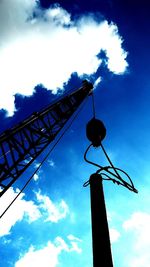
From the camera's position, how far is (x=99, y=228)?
Result: 2.56 m

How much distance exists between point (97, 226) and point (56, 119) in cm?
1336

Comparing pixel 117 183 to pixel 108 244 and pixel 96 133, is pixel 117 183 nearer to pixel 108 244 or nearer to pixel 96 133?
pixel 96 133

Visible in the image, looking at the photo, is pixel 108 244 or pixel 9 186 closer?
pixel 108 244

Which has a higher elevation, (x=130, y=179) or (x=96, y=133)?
(x=96, y=133)

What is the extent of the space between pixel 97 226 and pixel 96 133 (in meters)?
1.82

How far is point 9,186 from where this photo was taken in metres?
11.7

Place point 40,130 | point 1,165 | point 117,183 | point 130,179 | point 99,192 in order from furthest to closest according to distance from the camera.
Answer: point 40,130 → point 1,165 → point 130,179 → point 117,183 → point 99,192

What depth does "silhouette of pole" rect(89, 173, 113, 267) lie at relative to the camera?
7.70 ft

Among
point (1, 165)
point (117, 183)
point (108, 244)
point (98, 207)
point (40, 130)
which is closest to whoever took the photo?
point (108, 244)

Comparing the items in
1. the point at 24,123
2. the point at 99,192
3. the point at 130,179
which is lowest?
the point at 99,192

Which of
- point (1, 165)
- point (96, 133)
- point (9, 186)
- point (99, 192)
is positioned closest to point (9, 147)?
point (1, 165)

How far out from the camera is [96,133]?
407 centimetres

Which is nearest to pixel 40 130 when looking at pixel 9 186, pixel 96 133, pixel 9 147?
pixel 9 147

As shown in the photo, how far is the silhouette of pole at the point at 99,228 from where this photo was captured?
235cm
